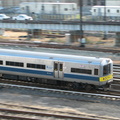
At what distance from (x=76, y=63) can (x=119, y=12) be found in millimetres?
30748

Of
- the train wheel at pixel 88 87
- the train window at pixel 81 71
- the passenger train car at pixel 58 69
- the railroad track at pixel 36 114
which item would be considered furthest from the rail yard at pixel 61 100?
the train window at pixel 81 71

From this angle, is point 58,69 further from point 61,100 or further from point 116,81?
A: point 116,81

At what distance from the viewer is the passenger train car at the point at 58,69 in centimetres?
1541

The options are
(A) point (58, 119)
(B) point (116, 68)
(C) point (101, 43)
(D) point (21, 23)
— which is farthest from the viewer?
(D) point (21, 23)

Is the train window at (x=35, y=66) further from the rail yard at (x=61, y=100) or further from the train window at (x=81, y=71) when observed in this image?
the train window at (x=81, y=71)

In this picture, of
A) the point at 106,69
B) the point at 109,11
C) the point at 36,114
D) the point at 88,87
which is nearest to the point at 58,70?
the point at 88,87

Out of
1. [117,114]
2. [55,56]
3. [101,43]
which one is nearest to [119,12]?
[101,43]

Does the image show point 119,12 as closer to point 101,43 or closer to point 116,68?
point 101,43

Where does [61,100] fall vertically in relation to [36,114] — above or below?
below

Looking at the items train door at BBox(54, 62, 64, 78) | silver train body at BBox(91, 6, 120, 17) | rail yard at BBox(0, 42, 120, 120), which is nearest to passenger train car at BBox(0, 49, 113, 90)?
train door at BBox(54, 62, 64, 78)

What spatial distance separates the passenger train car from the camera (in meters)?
15.4

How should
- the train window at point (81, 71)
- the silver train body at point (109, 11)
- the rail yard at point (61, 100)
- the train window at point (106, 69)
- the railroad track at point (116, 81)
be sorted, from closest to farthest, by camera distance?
the rail yard at point (61, 100), the train window at point (106, 69), the train window at point (81, 71), the railroad track at point (116, 81), the silver train body at point (109, 11)

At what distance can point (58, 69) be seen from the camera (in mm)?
16188

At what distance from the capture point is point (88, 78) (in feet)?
50.8
